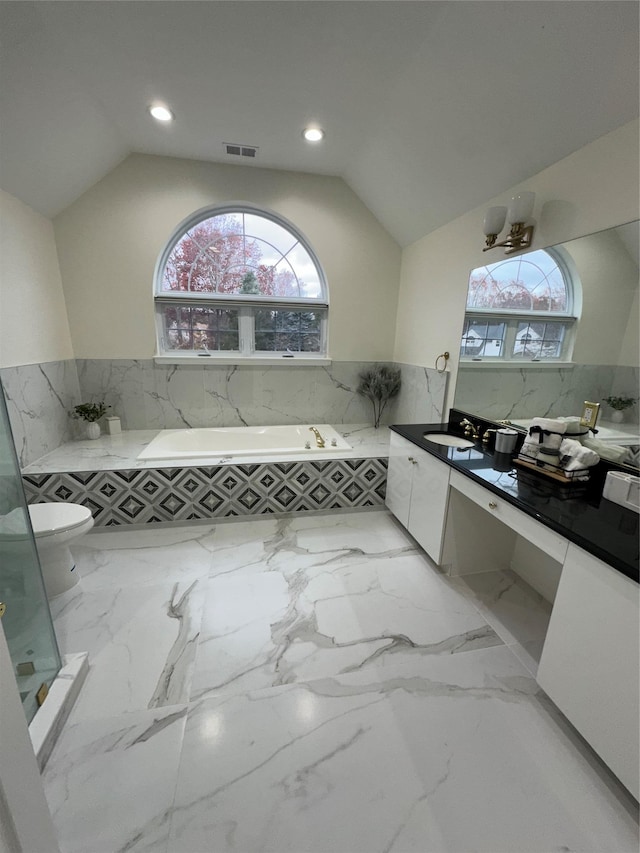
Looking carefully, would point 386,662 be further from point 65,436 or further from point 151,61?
point 151,61

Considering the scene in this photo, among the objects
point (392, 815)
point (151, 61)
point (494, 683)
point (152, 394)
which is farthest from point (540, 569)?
point (151, 61)

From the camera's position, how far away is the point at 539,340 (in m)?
1.88

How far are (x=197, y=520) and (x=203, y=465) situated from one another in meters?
0.44

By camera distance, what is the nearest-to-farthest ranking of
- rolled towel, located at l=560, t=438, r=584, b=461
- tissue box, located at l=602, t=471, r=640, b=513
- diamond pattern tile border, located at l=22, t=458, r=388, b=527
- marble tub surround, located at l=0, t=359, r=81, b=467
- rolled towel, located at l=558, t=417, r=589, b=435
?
tissue box, located at l=602, t=471, r=640, b=513 → rolled towel, located at l=560, t=438, r=584, b=461 → rolled towel, located at l=558, t=417, r=589, b=435 → marble tub surround, located at l=0, t=359, r=81, b=467 → diamond pattern tile border, located at l=22, t=458, r=388, b=527

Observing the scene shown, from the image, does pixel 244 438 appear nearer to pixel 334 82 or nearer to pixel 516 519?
pixel 516 519

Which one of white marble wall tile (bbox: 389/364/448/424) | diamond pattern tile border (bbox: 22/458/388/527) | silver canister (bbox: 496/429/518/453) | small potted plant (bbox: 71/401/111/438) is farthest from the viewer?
small potted plant (bbox: 71/401/111/438)

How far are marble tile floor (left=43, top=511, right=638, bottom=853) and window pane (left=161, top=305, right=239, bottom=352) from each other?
2020 millimetres

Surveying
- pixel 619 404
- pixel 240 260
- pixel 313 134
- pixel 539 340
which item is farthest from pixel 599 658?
pixel 240 260

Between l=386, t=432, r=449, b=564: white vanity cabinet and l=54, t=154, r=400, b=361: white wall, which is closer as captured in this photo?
l=386, t=432, r=449, b=564: white vanity cabinet

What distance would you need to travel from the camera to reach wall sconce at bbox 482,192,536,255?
173 cm

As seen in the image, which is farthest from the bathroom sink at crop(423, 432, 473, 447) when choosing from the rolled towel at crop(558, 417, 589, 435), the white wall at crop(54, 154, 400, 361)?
the white wall at crop(54, 154, 400, 361)

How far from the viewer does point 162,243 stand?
290 centimetres

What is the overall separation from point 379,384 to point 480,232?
152cm

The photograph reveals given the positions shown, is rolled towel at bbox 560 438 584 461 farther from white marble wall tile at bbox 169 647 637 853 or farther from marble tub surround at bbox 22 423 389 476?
marble tub surround at bbox 22 423 389 476
